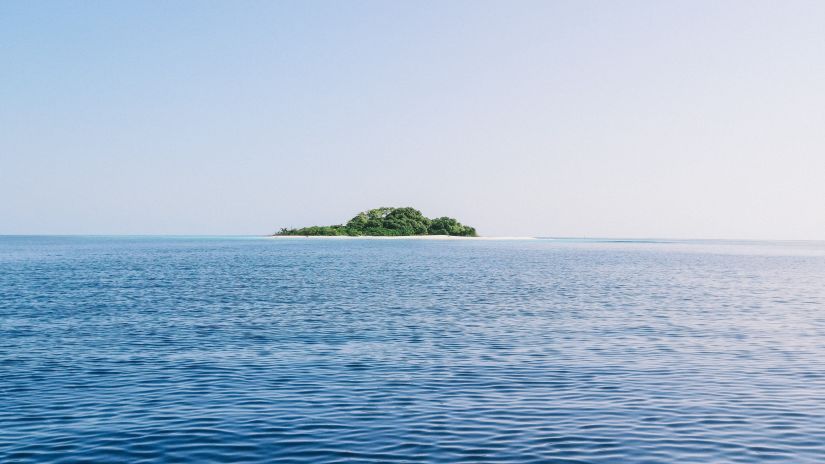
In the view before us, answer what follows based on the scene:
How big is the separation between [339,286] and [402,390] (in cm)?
4564

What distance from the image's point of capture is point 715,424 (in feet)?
60.7

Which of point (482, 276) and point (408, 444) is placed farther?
point (482, 276)

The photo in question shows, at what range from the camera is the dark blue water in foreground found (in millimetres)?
16594

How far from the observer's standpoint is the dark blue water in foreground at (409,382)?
16.6 meters

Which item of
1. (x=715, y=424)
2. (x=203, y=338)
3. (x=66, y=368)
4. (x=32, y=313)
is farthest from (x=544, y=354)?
(x=32, y=313)

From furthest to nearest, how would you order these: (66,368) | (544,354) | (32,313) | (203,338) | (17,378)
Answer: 1. (32,313)
2. (203,338)
3. (544,354)
4. (66,368)
5. (17,378)

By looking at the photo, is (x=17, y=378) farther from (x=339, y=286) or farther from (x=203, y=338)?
(x=339, y=286)

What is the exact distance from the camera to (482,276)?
83938 mm

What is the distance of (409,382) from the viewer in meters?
23.5

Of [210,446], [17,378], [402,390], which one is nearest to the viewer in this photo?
[210,446]

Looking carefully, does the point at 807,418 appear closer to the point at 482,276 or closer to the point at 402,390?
the point at 402,390

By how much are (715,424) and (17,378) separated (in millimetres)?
22112

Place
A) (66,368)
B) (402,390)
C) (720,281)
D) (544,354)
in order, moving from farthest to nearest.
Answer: (720,281) < (544,354) < (66,368) < (402,390)

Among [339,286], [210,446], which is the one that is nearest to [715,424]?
[210,446]
